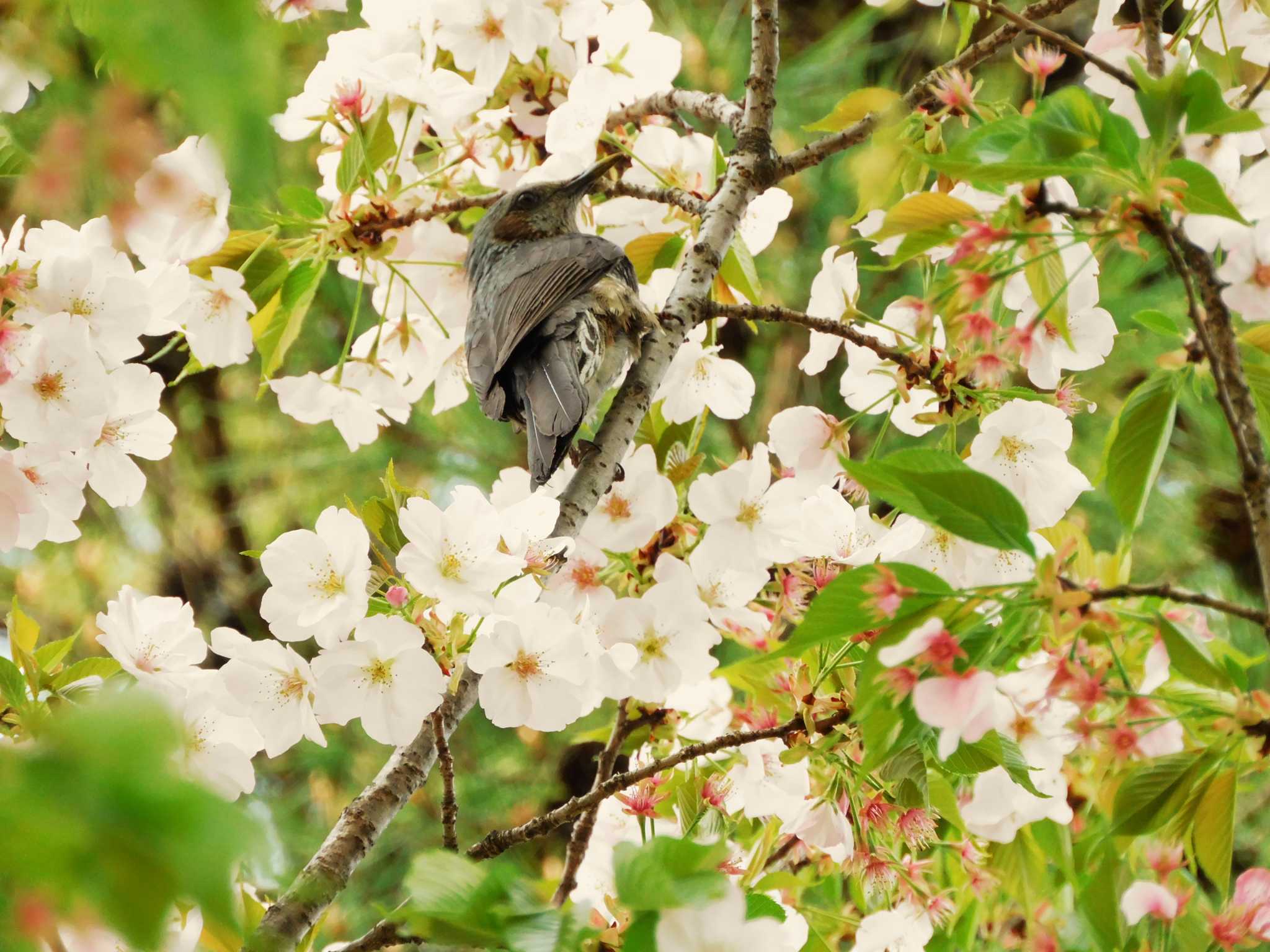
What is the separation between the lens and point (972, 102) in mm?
895

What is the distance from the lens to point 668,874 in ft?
1.72

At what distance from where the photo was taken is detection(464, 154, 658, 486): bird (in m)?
1.42

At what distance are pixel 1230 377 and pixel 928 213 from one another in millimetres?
212

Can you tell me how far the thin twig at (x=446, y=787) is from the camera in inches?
33.2

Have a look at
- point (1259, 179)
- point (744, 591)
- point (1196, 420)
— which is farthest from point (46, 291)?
point (1196, 420)

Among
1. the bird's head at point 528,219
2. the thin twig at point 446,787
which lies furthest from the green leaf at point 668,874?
the bird's head at point 528,219

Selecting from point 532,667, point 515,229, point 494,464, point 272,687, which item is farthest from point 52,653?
point 494,464

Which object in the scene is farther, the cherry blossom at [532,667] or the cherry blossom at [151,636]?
the cherry blossom at [151,636]

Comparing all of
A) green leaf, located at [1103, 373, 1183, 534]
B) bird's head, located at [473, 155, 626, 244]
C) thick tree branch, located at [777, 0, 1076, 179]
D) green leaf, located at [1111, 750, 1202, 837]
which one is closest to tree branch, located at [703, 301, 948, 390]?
thick tree branch, located at [777, 0, 1076, 179]

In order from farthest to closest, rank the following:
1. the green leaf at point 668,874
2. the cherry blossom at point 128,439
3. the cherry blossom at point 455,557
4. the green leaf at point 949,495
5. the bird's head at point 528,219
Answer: the bird's head at point 528,219, the cherry blossom at point 128,439, the cherry blossom at point 455,557, the green leaf at point 949,495, the green leaf at point 668,874

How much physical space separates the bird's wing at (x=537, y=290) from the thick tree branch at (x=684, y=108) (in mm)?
178

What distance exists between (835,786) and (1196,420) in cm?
213

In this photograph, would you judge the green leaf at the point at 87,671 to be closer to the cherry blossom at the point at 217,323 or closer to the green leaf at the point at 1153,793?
the cherry blossom at the point at 217,323

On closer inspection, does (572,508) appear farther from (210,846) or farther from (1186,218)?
(210,846)
